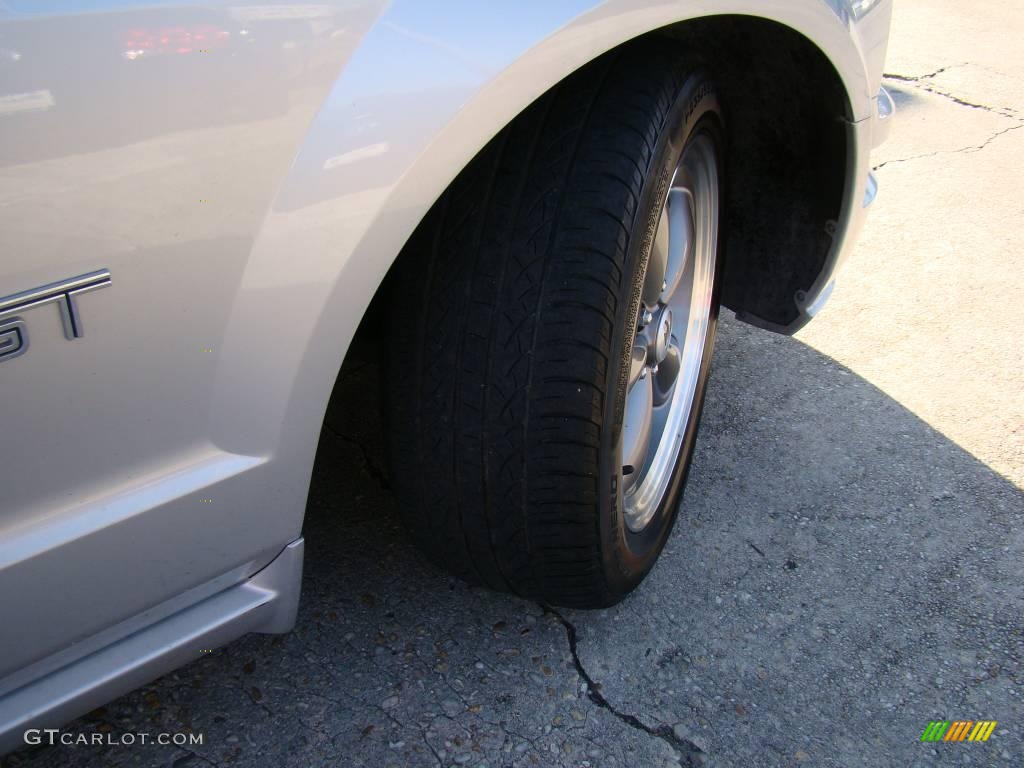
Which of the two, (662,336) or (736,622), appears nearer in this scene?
(736,622)

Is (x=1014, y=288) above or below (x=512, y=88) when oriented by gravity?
below

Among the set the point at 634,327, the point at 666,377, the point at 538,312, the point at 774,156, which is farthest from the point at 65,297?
the point at 774,156

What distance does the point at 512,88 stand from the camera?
3.72 feet

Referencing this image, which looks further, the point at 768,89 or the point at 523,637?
the point at 768,89

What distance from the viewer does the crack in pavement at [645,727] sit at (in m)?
1.59

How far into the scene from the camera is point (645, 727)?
5.38ft

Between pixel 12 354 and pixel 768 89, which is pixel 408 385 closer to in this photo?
pixel 12 354

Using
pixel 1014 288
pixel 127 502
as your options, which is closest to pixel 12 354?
pixel 127 502

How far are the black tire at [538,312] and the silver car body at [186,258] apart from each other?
0.19 m

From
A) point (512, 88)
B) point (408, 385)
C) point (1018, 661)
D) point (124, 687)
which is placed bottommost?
point (1018, 661)

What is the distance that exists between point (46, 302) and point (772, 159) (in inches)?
62.7

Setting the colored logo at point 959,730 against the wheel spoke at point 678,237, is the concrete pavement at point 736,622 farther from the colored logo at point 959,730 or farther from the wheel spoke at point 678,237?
the wheel spoke at point 678,237

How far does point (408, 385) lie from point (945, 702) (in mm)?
1122
